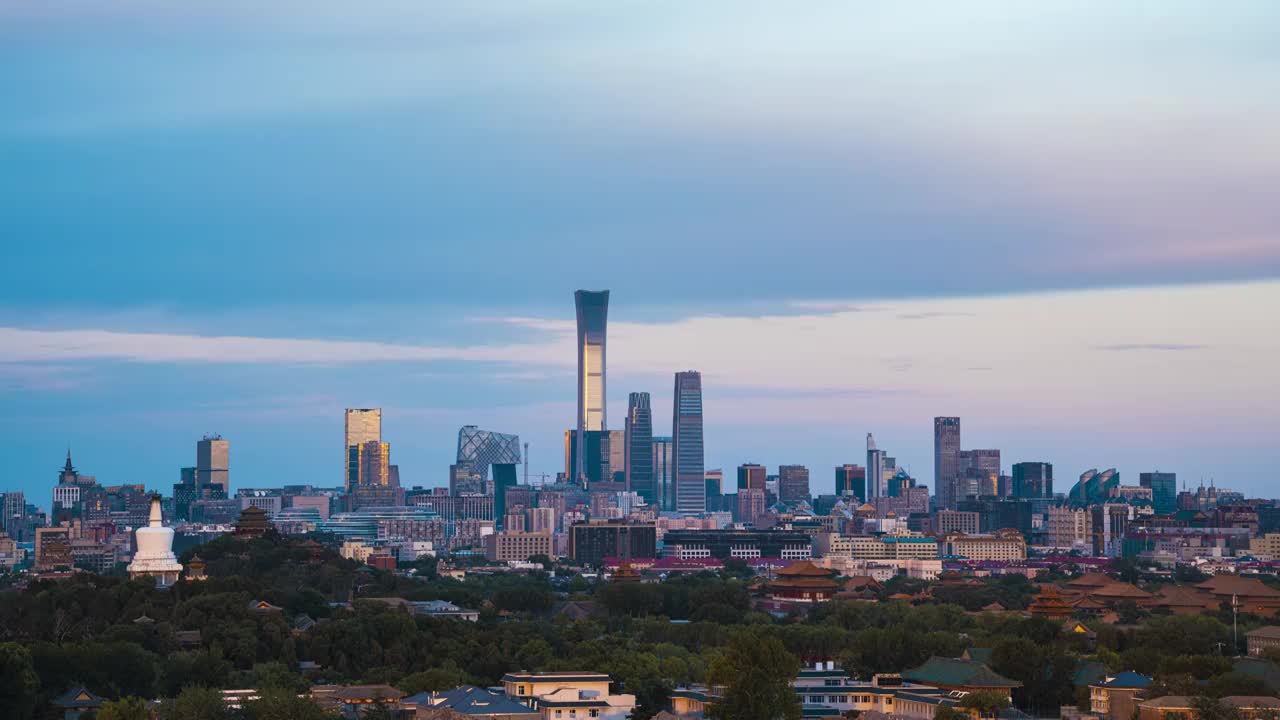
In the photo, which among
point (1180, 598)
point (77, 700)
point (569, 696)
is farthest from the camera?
point (1180, 598)

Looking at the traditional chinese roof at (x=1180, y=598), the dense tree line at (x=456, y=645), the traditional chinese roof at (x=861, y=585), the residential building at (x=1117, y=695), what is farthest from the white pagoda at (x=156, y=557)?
the traditional chinese roof at (x=1180, y=598)

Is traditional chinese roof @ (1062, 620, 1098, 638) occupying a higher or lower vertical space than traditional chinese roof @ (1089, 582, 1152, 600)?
lower

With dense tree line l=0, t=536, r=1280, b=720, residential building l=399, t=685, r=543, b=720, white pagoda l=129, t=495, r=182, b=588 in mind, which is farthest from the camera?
white pagoda l=129, t=495, r=182, b=588

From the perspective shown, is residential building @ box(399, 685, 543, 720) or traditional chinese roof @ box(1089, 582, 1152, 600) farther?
traditional chinese roof @ box(1089, 582, 1152, 600)

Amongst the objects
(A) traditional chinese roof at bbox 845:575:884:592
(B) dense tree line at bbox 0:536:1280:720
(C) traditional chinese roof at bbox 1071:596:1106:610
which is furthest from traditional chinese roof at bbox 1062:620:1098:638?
(A) traditional chinese roof at bbox 845:575:884:592

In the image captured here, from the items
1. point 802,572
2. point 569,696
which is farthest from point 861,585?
point 569,696

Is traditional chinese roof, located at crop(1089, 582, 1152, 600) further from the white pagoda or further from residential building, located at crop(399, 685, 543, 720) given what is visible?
residential building, located at crop(399, 685, 543, 720)

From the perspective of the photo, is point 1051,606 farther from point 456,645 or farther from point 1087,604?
point 456,645

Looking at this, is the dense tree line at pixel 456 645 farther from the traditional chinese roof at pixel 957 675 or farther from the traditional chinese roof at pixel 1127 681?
the traditional chinese roof at pixel 957 675

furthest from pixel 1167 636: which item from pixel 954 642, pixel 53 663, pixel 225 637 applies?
pixel 53 663

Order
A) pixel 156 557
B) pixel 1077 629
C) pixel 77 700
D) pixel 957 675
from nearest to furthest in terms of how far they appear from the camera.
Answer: pixel 77 700 < pixel 957 675 < pixel 1077 629 < pixel 156 557

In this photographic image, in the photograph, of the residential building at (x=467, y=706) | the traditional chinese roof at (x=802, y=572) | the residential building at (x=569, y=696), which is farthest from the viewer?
the traditional chinese roof at (x=802, y=572)

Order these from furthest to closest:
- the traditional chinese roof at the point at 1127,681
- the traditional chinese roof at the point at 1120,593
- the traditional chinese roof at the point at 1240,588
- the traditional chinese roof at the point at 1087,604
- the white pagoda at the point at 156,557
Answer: the traditional chinese roof at the point at 1120,593
the traditional chinese roof at the point at 1240,588
the traditional chinese roof at the point at 1087,604
the white pagoda at the point at 156,557
the traditional chinese roof at the point at 1127,681

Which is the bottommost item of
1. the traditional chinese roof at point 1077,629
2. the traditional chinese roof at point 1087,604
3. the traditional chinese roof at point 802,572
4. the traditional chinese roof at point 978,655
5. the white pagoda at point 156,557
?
the traditional chinese roof at point 978,655
